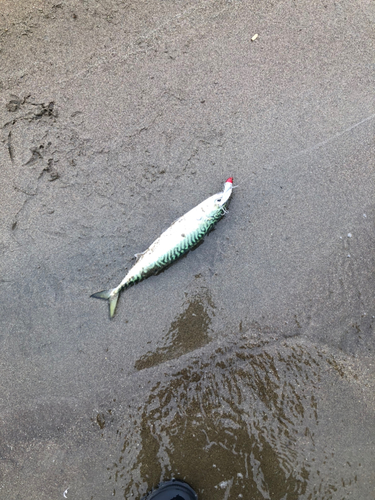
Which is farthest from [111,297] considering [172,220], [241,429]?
[241,429]

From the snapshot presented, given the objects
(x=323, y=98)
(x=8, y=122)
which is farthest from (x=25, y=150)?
(x=323, y=98)

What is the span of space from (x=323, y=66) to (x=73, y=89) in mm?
2434

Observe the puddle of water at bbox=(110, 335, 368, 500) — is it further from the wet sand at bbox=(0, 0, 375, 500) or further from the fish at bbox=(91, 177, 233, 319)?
the fish at bbox=(91, 177, 233, 319)

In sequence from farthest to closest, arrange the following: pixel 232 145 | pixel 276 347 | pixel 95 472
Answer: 1. pixel 232 145
2. pixel 276 347
3. pixel 95 472

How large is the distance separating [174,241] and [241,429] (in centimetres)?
174

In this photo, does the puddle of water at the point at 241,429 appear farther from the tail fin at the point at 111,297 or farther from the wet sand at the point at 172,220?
the tail fin at the point at 111,297

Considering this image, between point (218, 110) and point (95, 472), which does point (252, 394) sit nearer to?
point (95, 472)

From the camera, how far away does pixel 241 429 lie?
2773mm

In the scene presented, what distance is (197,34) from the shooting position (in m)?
3.12

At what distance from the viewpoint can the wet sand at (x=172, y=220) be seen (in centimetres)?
280

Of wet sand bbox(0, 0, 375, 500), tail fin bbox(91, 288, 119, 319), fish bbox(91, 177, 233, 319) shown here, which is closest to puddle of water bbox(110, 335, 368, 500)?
wet sand bbox(0, 0, 375, 500)

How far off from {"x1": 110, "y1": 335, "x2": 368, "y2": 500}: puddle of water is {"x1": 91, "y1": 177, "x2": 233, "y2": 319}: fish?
35.5 inches

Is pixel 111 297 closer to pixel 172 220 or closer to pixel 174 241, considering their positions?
pixel 174 241

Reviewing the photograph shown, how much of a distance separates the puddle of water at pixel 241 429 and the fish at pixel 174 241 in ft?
2.96
